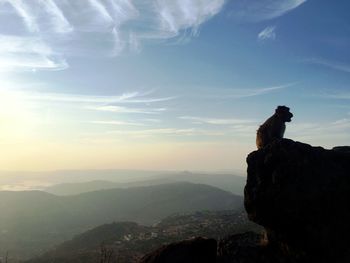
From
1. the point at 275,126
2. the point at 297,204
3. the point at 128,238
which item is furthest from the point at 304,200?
the point at 128,238

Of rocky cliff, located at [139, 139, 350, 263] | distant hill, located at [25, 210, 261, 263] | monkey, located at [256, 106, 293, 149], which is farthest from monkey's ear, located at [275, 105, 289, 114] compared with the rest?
distant hill, located at [25, 210, 261, 263]

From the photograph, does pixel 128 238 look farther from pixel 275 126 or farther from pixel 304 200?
pixel 304 200

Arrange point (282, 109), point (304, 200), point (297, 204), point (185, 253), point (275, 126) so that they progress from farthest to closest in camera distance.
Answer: point (282, 109) → point (275, 126) → point (185, 253) → point (297, 204) → point (304, 200)

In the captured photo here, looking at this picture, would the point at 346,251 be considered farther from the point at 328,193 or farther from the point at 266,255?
the point at 266,255


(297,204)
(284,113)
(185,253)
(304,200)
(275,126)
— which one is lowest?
(185,253)

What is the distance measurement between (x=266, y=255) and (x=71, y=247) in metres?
160

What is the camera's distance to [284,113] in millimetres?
25828

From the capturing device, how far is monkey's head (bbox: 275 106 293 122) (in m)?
25.7

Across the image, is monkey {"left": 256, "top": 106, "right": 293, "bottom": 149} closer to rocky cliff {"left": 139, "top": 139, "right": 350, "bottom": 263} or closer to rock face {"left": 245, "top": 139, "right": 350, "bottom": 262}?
rocky cliff {"left": 139, "top": 139, "right": 350, "bottom": 263}

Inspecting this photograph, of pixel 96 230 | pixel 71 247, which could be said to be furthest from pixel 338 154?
pixel 96 230

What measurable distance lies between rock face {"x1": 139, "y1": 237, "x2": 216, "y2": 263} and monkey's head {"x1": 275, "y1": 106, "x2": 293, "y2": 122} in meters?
8.93

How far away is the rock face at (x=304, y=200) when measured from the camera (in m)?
19.1

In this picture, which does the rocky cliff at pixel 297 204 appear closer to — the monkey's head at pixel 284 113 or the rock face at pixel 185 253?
the rock face at pixel 185 253

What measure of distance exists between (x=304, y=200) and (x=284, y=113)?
25.4ft
